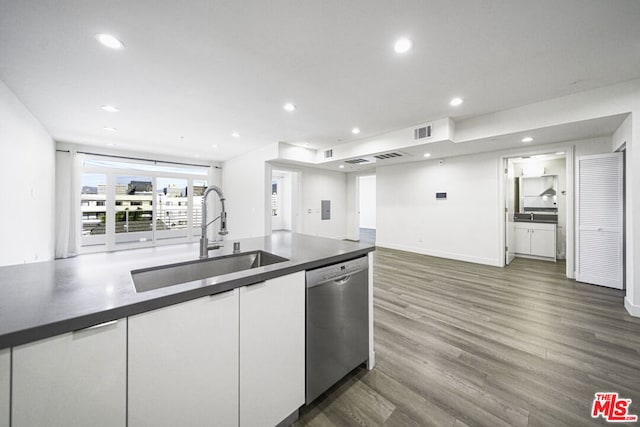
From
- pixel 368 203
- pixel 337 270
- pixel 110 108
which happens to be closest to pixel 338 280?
pixel 337 270

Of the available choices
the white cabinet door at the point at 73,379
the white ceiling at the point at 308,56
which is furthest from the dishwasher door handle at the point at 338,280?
the white ceiling at the point at 308,56

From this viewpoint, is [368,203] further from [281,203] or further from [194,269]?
[194,269]

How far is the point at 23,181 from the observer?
336 centimetres

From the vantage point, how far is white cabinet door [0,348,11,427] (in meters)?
0.62

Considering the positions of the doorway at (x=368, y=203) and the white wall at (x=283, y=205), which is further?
the doorway at (x=368, y=203)

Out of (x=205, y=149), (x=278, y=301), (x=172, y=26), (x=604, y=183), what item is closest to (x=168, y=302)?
(x=278, y=301)

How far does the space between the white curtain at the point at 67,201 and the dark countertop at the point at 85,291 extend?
237 inches

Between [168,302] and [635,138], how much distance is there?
4745 millimetres

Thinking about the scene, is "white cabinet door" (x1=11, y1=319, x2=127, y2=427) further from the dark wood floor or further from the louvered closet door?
the louvered closet door

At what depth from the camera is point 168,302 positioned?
0.90 meters

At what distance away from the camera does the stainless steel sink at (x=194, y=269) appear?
1287 millimetres

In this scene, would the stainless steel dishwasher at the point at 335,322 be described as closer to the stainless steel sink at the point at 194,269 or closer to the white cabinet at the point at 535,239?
the stainless steel sink at the point at 194,269

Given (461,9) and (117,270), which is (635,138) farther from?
(117,270)

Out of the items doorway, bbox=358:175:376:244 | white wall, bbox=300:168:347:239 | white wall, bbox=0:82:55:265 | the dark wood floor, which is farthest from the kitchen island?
doorway, bbox=358:175:376:244
